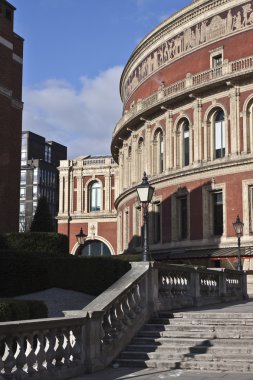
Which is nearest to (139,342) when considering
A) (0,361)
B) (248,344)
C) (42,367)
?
(248,344)

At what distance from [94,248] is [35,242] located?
50.1m

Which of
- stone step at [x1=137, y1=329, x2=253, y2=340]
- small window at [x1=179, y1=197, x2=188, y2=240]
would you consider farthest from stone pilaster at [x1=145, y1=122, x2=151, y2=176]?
stone step at [x1=137, y1=329, x2=253, y2=340]

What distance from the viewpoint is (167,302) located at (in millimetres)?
15875

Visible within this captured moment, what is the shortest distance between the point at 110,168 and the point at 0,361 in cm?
6473

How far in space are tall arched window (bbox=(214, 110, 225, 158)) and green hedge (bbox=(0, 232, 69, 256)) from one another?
773 inches

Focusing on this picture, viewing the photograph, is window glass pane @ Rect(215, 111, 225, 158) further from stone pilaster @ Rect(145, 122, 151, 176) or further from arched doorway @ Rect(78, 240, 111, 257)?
arched doorway @ Rect(78, 240, 111, 257)

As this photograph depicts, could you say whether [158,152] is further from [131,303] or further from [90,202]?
[131,303]

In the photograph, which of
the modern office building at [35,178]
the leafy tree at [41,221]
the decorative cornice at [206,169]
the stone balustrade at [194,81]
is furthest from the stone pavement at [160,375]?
the modern office building at [35,178]

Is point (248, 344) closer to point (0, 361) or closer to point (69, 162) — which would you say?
point (0, 361)

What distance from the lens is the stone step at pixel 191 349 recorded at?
12.0m

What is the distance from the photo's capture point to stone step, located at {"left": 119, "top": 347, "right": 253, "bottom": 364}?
1176 cm

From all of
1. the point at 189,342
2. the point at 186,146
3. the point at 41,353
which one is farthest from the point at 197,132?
the point at 41,353

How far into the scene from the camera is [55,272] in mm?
19016

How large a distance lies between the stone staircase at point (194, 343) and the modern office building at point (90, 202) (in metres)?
55.9
